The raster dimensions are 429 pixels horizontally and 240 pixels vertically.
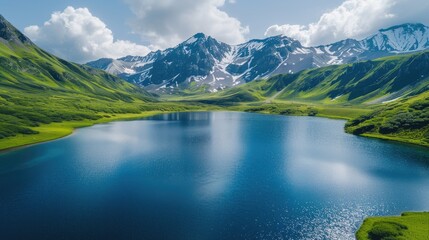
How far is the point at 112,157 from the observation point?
105 metres

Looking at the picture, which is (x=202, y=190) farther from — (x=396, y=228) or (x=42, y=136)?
(x=42, y=136)

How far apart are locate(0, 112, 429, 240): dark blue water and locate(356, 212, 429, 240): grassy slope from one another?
2.52m

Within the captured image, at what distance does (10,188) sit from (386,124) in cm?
16121

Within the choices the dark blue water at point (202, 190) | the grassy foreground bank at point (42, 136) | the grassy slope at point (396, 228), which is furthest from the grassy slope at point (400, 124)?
the grassy foreground bank at point (42, 136)

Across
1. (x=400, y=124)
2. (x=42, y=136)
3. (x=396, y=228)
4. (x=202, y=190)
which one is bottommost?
(x=202, y=190)

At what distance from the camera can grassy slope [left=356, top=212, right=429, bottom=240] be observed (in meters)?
47.0

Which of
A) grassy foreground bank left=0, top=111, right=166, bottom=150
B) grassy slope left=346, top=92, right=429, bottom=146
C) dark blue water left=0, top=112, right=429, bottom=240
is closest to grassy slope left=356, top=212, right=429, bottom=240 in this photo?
dark blue water left=0, top=112, right=429, bottom=240

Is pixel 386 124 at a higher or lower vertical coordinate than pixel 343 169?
higher

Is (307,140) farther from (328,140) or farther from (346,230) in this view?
(346,230)

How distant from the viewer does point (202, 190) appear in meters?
70.1

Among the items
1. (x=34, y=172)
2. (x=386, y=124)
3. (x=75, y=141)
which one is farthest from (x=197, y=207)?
(x=386, y=124)

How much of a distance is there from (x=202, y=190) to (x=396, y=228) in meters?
38.3

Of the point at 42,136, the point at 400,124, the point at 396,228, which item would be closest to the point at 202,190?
the point at 396,228

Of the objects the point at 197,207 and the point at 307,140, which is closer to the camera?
the point at 197,207
